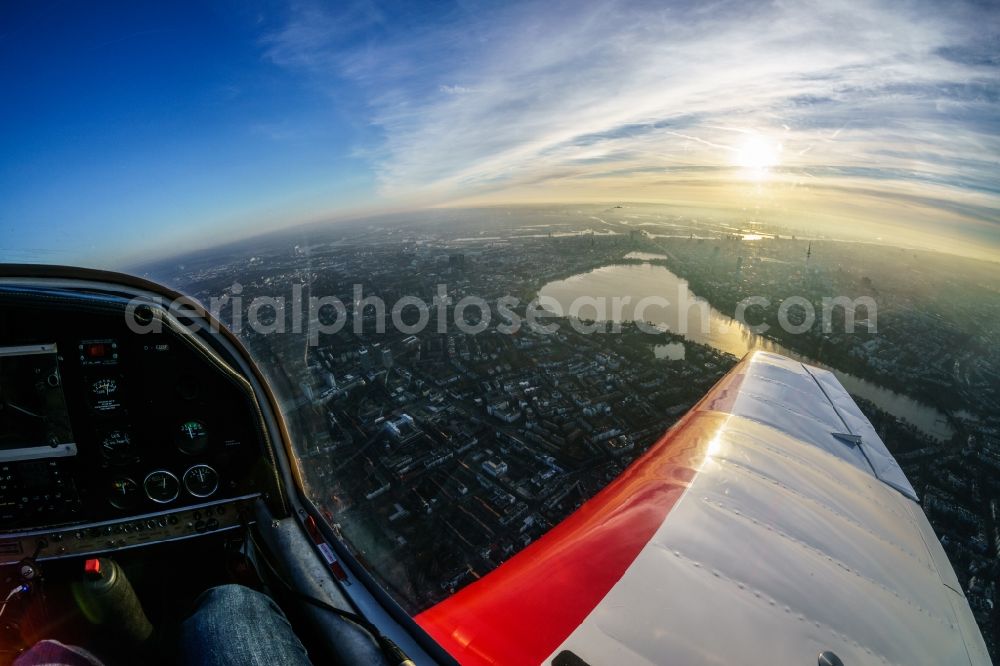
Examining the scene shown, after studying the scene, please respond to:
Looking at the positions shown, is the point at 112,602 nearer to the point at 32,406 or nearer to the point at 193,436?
the point at 193,436

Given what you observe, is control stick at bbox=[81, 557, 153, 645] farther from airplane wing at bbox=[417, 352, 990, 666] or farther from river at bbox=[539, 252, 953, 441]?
river at bbox=[539, 252, 953, 441]

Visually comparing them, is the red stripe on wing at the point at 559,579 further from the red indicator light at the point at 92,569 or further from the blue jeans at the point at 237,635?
the red indicator light at the point at 92,569

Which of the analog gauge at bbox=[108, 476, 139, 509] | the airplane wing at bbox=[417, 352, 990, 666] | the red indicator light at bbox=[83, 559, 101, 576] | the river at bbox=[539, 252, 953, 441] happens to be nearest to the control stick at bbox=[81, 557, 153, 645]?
the red indicator light at bbox=[83, 559, 101, 576]

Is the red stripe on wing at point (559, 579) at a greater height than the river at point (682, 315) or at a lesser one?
greater

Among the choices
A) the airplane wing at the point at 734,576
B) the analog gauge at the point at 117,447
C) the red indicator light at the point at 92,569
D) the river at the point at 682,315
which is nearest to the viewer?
the red indicator light at the point at 92,569

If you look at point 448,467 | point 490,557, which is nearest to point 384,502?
point 448,467

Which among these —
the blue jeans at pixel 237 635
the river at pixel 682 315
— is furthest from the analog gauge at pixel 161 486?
the river at pixel 682 315

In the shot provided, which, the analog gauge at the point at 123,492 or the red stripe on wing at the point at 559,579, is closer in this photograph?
the red stripe on wing at the point at 559,579

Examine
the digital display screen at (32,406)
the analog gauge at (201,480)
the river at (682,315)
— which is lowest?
the river at (682,315)
